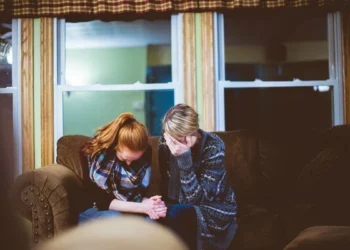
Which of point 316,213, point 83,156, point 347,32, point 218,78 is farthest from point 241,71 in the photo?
point 83,156

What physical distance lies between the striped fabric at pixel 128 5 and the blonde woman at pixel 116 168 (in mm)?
1417

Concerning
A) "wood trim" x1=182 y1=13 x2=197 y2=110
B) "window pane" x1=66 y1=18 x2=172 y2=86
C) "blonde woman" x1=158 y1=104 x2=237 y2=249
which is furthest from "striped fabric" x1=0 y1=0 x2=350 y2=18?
"window pane" x1=66 y1=18 x2=172 y2=86

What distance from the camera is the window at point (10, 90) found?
3400 mm

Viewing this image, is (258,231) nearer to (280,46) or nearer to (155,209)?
(155,209)

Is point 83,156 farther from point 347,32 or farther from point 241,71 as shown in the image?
point 347,32

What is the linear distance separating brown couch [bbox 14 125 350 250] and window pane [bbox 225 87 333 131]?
1.72ft

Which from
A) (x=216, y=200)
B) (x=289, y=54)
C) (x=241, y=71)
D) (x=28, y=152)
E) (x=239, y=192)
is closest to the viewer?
(x=216, y=200)

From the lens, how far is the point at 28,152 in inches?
132

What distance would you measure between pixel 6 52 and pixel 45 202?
74.5 inches

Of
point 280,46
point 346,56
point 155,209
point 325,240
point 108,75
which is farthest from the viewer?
point 108,75

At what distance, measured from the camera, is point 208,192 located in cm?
213

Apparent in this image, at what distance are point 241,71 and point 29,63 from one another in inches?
71.1

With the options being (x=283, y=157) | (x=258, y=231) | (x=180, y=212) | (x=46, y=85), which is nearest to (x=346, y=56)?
(x=283, y=157)

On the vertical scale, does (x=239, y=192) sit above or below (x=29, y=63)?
below
